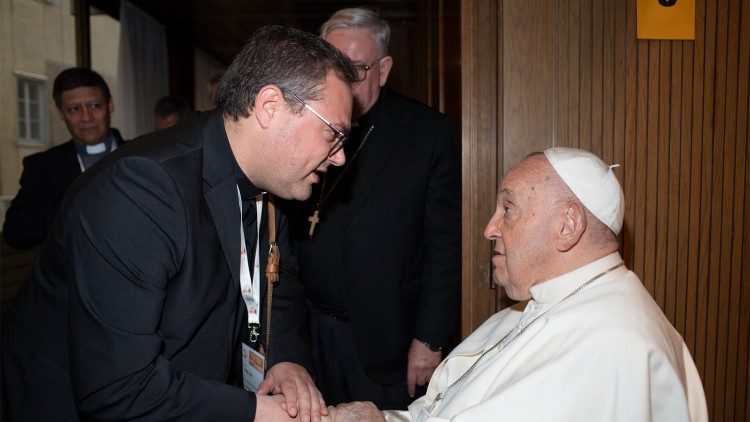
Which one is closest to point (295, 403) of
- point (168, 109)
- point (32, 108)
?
point (168, 109)

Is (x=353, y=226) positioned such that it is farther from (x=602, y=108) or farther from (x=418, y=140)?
(x=602, y=108)

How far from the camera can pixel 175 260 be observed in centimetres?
160

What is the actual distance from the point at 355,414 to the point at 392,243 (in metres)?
0.99

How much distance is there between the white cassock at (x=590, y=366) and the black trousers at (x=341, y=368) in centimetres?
98

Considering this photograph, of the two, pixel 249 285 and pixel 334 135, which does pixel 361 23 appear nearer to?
pixel 334 135

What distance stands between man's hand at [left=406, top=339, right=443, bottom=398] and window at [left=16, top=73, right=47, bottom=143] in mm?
Result: 4710

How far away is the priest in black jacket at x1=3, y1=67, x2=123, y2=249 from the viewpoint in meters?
3.48

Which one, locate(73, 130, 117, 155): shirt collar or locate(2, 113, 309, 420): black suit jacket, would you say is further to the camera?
locate(73, 130, 117, 155): shirt collar

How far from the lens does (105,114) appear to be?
380cm

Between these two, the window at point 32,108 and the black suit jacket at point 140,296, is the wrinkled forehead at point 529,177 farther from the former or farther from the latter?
the window at point 32,108

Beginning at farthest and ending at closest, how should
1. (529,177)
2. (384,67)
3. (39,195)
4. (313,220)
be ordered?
(39,195) < (384,67) < (313,220) < (529,177)

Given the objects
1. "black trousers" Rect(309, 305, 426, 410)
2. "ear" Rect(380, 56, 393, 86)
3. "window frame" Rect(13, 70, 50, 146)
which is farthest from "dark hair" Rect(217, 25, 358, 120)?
"window frame" Rect(13, 70, 50, 146)

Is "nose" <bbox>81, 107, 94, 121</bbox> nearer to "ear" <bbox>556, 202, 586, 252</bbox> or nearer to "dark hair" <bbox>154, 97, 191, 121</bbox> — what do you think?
"dark hair" <bbox>154, 97, 191, 121</bbox>

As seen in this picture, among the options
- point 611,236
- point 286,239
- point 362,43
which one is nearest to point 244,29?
point 362,43
